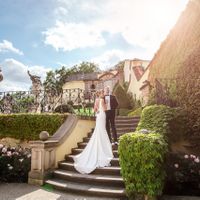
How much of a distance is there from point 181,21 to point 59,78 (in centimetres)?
4712

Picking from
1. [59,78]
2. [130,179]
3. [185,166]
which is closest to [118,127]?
[185,166]

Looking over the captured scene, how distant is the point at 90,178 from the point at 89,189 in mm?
603

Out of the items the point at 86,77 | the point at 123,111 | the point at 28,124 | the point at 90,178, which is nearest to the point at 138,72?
the point at 123,111

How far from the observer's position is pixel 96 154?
9.27m

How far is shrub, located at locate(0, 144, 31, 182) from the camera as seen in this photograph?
9.33m

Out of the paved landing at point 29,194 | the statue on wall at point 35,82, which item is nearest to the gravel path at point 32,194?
the paved landing at point 29,194

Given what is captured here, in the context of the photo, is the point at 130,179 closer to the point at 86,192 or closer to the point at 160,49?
the point at 86,192

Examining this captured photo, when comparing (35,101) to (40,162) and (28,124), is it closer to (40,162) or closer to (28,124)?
(28,124)

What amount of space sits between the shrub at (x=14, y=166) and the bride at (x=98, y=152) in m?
1.63

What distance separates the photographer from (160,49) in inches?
661

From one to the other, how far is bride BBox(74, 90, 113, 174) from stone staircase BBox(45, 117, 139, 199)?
19cm

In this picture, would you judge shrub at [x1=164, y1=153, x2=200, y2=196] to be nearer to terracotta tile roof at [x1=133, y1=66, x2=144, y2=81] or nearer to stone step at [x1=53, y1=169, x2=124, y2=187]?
stone step at [x1=53, y1=169, x2=124, y2=187]

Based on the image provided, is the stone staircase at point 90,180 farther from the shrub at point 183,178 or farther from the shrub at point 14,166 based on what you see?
the shrub at point 183,178

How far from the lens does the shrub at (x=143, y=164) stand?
6395 millimetres
